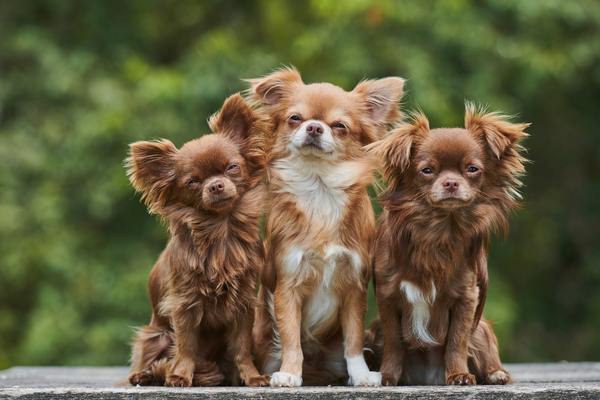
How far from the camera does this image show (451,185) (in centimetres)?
556

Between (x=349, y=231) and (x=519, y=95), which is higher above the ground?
(x=519, y=95)

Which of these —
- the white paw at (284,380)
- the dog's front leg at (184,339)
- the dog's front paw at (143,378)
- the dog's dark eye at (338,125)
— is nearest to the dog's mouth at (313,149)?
the dog's dark eye at (338,125)

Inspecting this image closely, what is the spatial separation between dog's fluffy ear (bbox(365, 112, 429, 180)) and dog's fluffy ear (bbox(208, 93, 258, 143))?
2.49ft

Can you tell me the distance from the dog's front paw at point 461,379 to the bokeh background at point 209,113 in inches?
190

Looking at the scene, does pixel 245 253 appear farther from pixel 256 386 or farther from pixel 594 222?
pixel 594 222

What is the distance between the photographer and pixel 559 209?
1377 centimetres

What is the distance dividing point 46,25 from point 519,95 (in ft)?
21.2

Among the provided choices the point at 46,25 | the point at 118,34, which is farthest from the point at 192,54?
the point at 46,25

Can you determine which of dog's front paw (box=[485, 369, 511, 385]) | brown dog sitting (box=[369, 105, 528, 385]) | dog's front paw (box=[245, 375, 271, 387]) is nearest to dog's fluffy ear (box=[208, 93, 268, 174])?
brown dog sitting (box=[369, 105, 528, 385])

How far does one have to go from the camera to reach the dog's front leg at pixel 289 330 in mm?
5707

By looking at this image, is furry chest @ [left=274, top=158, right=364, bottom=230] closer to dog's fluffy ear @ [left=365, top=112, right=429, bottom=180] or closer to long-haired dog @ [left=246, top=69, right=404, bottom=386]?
long-haired dog @ [left=246, top=69, right=404, bottom=386]

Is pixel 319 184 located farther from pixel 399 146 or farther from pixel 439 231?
pixel 439 231

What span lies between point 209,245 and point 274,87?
1103 mm

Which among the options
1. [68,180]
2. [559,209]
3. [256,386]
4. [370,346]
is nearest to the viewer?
[256,386]
